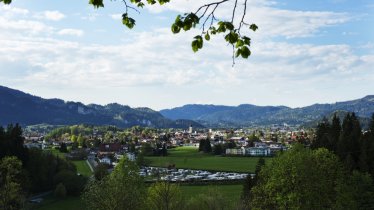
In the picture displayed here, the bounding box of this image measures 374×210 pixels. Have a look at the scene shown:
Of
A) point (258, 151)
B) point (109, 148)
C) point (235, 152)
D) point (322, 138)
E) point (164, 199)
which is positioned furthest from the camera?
point (258, 151)

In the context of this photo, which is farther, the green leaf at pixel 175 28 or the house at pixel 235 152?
the house at pixel 235 152

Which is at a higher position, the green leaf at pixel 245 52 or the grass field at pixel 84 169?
the green leaf at pixel 245 52

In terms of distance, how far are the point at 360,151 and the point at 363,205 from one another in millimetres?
13730

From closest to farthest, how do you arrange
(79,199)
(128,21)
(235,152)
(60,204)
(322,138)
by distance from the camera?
(128,21)
(322,138)
(60,204)
(79,199)
(235,152)

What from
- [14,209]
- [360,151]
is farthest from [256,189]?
[14,209]

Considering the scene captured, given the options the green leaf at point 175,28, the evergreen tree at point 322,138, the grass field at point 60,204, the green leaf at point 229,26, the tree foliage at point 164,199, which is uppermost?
the green leaf at point 229,26

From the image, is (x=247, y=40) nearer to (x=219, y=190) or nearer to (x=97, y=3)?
(x=97, y=3)

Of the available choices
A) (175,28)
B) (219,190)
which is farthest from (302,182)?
(175,28)

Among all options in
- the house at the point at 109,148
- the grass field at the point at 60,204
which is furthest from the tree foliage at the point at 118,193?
the house at the point at 109,148

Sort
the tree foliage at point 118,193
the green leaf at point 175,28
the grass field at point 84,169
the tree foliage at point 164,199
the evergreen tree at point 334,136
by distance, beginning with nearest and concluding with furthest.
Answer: the green leaf at point 175,28, the tree foliage at point 118,193, the tree foliage at point 164,199, the evergreen tree at point 334,136, the grass field at point 84,169

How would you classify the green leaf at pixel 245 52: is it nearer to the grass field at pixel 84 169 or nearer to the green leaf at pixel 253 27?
the green leaf at pixel 253 27

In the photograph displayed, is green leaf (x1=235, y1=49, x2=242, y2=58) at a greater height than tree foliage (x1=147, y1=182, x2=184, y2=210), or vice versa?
green leaf (x1=235, y1=49, x2=242, y2=58)

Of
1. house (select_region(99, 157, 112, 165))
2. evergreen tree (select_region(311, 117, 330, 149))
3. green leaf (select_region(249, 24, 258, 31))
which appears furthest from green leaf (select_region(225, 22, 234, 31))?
house (select_region(99, 157, 112, 165))

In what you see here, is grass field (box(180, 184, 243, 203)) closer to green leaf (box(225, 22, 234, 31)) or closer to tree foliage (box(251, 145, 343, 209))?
tree foliage (box(251, 145, 343, 209))
